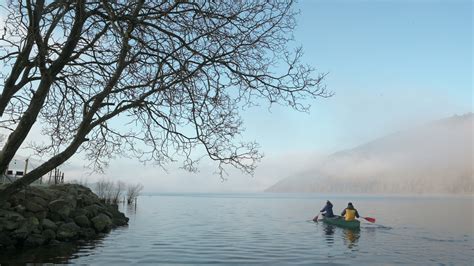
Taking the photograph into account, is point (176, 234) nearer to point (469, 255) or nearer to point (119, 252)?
point (119, 252)

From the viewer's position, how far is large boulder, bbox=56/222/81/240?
2327cm

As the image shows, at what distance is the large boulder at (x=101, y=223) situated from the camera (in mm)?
28263

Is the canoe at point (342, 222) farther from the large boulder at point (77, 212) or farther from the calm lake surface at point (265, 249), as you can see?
the large boulder at point (77, 212)

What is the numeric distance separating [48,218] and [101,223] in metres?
4.31

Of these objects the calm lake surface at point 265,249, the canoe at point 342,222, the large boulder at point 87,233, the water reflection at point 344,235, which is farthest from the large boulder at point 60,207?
the canoe at point 342,222

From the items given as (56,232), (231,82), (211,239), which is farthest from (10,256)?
(231,82)

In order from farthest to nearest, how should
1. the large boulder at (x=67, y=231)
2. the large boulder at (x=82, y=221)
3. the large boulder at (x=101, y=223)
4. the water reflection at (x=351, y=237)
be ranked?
the large boulder at (x=101, y=223) → the large boulder at (x=82, y=221) → the water reflection at (x=351, y=237) → the large boulder at (x=67, y=231)

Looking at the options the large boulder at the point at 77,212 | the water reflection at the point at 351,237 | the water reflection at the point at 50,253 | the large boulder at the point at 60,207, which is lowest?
the water reflection at the point at 50,253

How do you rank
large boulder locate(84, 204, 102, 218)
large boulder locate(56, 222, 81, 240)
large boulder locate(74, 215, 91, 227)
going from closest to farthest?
large boulder locate(56, 222, 81, 240) < large boulder locate(74, 215, 91, 227) < large boulder locate(84, 204, 102, 218)

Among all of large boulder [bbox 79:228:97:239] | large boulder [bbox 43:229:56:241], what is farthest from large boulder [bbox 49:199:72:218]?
large boulder [bbox 43:229:56:241]

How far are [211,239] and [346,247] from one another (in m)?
8.09

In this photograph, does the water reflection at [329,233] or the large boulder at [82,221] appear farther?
the large boulder at [82,221]

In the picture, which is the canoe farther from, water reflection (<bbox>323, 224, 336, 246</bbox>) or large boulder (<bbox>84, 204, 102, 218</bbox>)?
large boulder (<bbox>84, 204, 102, 218</bbox>)

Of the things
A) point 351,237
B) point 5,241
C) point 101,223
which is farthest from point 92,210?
point 351,237
